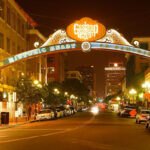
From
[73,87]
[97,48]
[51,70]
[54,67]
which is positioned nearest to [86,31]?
[97,48]

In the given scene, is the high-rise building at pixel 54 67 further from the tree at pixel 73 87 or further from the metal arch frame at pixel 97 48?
the metal arch frame at pixel 97 48

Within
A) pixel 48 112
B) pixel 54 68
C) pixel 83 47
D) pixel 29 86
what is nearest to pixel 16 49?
pixel 29 86

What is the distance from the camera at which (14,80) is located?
4972cm

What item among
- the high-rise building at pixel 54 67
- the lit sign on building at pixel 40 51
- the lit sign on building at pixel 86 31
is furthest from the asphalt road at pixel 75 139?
the high-rise building at pixel 54 67

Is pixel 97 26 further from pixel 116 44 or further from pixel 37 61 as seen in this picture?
pixel 37 61

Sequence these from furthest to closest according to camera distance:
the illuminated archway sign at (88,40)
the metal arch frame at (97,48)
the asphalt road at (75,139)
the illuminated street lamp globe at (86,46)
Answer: the metal arch frame at (97,48) → the illuminated street lamp globe at (86,46) → the illuminated archway sign at (88,40) → the asphalt road at (75,139)

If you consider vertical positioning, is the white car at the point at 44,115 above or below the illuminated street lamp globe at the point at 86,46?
below

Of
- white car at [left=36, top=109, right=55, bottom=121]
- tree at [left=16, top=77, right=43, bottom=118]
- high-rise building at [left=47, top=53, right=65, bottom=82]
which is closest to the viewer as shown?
white car at [left=36, top=109, right=55, bottom=121]

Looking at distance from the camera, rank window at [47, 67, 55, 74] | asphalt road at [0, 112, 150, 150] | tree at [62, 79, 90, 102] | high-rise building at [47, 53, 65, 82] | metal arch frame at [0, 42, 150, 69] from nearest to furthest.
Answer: asphalt road at [0, 112, 150, 150] → metal arch frame at [0, 42, 150, 69] → tree at [62, 79, 90, 102] → high-rise building at [47, 53, 65, 82] → window at [47, 67, 55, 74]

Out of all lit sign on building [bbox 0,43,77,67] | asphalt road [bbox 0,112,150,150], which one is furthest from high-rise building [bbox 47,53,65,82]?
asphalt road [bbox 0,112,150,150]

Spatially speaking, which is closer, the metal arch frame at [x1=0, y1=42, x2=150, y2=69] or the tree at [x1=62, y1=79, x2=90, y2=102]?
the metal arch frame at [x1=0, y1=42, x2=150, y2=69]

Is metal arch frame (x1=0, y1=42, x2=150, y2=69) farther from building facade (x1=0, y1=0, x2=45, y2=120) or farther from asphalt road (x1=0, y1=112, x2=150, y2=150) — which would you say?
building facade (x1=0, y1=0, x2=45, y2=120)

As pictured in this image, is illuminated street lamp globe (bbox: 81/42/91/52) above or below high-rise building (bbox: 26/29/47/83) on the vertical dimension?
below

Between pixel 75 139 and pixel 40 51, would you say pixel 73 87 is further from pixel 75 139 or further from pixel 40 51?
pixel 75 139
